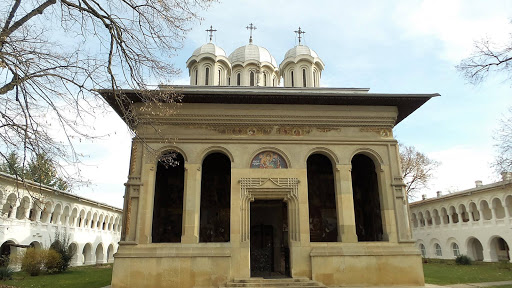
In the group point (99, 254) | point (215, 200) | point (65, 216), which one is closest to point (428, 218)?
point (215, 200)

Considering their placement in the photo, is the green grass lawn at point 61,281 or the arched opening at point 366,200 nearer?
the green grass lawn at point 61,281

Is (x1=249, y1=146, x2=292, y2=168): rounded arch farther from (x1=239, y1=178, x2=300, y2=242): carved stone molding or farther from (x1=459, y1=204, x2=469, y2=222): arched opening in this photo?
(x1=459, y1=204, x2=469, y2=222): arched opening

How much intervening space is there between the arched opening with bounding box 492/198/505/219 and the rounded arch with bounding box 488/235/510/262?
5.24ft

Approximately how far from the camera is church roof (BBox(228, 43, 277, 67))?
67.5ft

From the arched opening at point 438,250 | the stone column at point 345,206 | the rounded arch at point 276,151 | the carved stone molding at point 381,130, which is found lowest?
the arched opening at point 438,250

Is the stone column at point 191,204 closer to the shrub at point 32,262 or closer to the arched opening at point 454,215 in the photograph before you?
the shrub at point 32,262

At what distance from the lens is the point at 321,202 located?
14.3 metres

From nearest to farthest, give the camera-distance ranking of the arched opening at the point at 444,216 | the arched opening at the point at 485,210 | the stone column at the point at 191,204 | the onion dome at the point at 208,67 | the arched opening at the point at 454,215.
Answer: the stone column at the point at 191,204, the onion dome at the point at 208,67, the arched opening at the point at 485,210, the arched opening at the point at 454,215, the arched opening at the point at 444,216

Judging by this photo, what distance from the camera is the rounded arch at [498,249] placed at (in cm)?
2663

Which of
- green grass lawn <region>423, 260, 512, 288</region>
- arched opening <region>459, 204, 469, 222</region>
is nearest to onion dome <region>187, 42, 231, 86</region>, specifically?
green grass lawn <region>423, 260, 512, 288</region>

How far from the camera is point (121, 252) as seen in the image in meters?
10.9

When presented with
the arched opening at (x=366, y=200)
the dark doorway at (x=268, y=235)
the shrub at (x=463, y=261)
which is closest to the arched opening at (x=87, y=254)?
the dark doorway at (x=268, y=235)

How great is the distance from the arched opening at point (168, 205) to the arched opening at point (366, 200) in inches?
283

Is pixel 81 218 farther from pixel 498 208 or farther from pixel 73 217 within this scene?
pixel 498 208
